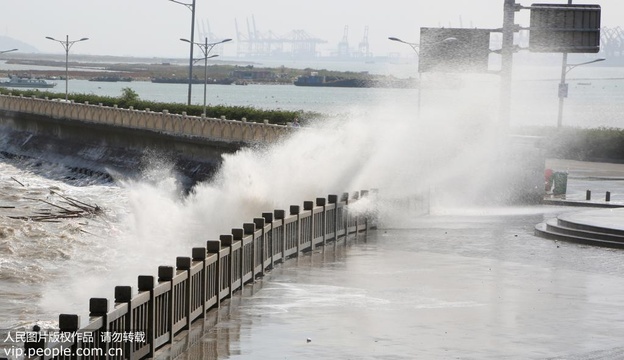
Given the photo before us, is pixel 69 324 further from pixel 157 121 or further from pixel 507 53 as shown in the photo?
pixel 157 121

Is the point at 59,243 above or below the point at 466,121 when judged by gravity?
below

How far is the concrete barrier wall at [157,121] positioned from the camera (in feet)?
187

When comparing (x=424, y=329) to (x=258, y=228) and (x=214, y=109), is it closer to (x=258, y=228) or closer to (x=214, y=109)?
(x=258, y=228)

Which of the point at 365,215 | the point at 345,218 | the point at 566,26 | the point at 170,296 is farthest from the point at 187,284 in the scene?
the point at 566,26

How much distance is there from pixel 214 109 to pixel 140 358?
63.3 meters

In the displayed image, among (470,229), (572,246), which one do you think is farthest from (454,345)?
(470,229)

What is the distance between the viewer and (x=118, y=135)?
7281 centimetres

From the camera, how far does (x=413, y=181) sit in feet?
126

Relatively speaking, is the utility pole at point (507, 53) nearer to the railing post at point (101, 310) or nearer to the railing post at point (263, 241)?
the railing post at point (263, 241)

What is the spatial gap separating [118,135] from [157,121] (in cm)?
606

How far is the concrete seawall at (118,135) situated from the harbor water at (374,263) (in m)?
5.24

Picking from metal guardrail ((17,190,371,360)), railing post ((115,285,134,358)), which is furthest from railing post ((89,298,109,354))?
railing post ((115,285,134,358))

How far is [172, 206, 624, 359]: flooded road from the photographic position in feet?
55.2

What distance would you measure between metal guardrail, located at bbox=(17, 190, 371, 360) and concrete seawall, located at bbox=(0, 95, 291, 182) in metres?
28.8
